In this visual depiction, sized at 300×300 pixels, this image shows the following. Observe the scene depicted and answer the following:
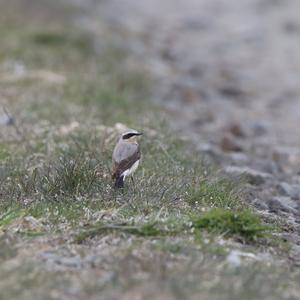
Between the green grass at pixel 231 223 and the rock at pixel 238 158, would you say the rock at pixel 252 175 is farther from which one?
the green grass at pixel 231 223

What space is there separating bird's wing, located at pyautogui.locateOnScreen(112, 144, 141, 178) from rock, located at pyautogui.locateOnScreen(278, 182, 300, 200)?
205 centimetres

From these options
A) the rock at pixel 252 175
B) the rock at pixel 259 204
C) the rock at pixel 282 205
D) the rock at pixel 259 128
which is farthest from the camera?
the rock at pixel 259 128

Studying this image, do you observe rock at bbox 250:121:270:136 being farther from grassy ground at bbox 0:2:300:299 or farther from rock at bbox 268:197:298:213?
rock at bbox 268:197:298:213

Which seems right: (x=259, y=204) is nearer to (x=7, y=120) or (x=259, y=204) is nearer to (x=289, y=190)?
(x=289, y=190)

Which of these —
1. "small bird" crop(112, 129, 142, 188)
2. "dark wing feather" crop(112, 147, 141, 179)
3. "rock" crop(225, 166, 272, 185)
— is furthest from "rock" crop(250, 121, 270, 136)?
"dark wing feather" crop(112, 147, 141, 179)

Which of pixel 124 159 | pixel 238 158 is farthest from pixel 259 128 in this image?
pixel 124 159

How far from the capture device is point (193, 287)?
5.15m

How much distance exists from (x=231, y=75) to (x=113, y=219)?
11023 mm

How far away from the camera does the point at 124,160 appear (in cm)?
771

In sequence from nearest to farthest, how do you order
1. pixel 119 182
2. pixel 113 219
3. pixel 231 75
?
pixel 113 219 → pixel 119 182 → pixel 231 75

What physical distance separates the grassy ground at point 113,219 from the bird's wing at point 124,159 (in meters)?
0.16

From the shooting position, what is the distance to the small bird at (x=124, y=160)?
7570 millimetres

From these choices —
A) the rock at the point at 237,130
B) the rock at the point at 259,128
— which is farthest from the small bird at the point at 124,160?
the rock at the point at 259,128

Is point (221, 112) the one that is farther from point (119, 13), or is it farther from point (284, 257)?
point (119, 13)
